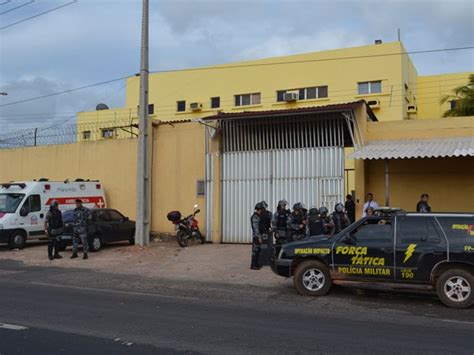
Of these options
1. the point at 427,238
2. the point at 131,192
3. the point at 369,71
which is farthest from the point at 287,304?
the point at 369,71

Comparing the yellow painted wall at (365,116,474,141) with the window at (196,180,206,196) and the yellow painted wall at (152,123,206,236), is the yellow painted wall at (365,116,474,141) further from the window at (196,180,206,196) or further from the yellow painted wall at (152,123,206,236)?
the yellow painted wall at (152,123,206,236)

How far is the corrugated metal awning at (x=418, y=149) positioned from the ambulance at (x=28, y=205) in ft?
35.1

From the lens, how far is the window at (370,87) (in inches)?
1204

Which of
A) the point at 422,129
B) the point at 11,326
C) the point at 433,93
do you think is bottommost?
the point at 11,326

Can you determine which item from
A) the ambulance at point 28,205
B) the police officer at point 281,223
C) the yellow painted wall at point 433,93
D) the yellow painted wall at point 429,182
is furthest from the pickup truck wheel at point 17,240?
the yellow painted wall at point 433,93

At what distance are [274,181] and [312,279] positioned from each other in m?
8.04

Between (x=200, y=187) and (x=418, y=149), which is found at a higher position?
(x=418, y=149)

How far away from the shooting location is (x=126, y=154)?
21.0 m

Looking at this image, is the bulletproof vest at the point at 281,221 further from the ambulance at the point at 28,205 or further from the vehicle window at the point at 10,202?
the vehicle window at the point at 10,202

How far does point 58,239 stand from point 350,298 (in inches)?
376

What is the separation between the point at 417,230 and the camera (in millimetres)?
9211

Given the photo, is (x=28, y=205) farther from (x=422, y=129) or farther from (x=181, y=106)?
(x=181, y=106)

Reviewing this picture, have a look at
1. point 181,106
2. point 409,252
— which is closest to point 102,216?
point 409,252

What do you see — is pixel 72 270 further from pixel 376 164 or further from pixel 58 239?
pixel 376 164
